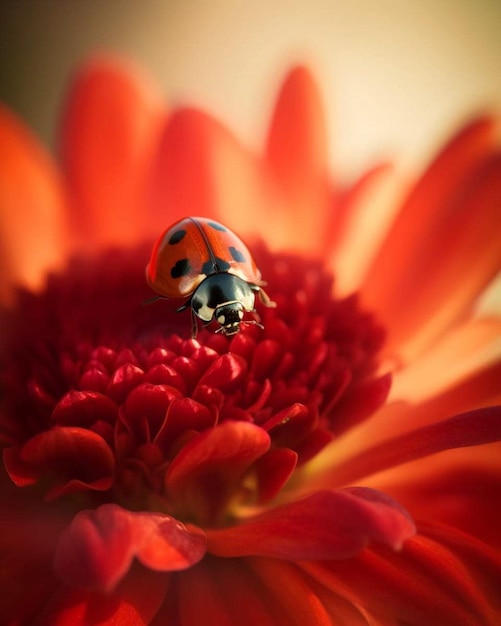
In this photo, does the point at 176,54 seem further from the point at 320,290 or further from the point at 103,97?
the point at 320,290

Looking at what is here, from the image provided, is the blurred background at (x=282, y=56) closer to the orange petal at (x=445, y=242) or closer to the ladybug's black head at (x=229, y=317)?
the orange petal at (x=445, y=242)

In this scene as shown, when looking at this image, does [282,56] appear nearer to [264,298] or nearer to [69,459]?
[264,298]

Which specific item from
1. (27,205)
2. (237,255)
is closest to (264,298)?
(237,255)

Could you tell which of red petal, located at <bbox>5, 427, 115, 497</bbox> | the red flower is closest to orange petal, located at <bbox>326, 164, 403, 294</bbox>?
the red flower

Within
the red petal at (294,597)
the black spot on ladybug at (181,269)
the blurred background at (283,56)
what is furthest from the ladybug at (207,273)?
the blurred background at (283,56)

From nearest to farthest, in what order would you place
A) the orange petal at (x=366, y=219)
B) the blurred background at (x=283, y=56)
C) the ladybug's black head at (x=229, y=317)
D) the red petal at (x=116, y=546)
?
the red petal at (x=116, y=546) < the ladybug's black head at (x=229, y=317) < the orange petal at (x=366, y=219) < the blurred background at (x=283, y=56)

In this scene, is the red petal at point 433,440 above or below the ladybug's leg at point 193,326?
below

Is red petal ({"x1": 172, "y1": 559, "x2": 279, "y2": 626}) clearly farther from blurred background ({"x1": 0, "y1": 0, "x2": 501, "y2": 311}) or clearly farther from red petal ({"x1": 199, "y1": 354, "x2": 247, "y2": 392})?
blurred background ({"x1": 0, "y1": 0, "x2": 501, "y2": 311})

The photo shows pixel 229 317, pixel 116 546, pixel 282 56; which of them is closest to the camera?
pixel 116 546
